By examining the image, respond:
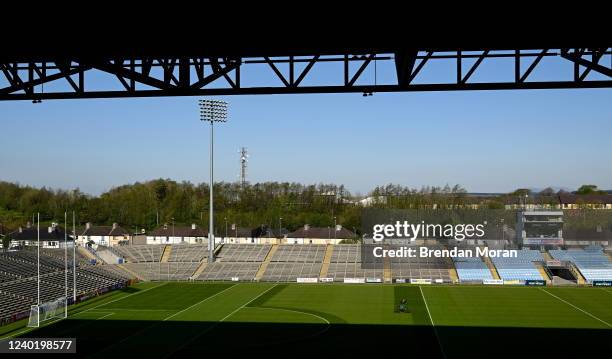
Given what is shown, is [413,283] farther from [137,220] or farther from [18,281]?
[137,220]

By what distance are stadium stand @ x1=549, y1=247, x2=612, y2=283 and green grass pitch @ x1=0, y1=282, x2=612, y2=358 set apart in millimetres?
5260

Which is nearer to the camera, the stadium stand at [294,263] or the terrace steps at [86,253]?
the stadium stand at [294,263]

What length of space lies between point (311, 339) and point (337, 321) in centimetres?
584

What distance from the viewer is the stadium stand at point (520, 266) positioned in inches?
2554

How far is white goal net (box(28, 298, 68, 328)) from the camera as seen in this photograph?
A: 132 feet

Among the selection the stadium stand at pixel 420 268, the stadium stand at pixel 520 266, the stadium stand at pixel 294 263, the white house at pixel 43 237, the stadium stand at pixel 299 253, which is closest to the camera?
the stadium stand at pixel 520 266

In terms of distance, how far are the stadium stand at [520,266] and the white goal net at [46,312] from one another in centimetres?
4237

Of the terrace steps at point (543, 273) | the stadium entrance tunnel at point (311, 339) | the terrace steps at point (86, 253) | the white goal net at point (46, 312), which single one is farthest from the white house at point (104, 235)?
the terrace steps at point (543, 273)

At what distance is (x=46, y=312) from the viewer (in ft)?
138

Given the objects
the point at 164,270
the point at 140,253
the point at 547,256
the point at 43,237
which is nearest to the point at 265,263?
the point at 164,270

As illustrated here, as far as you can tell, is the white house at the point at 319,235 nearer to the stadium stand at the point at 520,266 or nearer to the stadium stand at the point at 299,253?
the stadium stand at the point at 299,253

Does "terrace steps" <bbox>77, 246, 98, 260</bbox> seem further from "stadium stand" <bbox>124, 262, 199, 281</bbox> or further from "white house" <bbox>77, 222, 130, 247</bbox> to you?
"white house" <bbox>77, 222, 130, 247</bbox>

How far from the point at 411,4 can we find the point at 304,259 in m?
66.7

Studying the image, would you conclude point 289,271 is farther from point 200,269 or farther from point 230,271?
point 200,269
